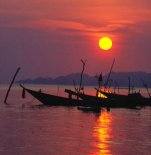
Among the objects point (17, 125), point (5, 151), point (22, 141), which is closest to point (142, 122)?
point (17, 125)

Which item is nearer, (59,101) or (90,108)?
(90,108)

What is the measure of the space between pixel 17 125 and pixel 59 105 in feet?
79.3

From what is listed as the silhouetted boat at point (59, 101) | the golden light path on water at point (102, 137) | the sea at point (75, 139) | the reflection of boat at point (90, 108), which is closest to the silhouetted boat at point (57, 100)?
the silhouetted boat at point (59, 101)

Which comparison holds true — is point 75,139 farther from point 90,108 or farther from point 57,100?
point 57,100

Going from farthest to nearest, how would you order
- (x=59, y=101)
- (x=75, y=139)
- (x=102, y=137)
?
(x=59, y=101) < (x=102, y=137) < (x=75, y=139)

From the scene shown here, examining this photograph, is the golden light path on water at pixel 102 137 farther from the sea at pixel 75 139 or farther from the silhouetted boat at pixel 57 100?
the silhouetted boat at pixel 57 100

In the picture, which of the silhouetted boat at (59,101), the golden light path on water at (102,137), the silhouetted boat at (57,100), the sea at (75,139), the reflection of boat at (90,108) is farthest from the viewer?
the silhouetted boat at (57,100)

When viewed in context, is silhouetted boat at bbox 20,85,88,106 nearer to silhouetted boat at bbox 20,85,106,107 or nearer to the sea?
silhouetted boat at bbox 20,85,106,107

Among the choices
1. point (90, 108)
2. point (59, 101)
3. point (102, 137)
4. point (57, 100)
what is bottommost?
point (90, 108)


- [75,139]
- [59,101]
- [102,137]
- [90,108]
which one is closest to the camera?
[75,139]

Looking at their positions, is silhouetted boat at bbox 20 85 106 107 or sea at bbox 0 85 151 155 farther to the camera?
silhouetted boat at bbox 20 85 106 107

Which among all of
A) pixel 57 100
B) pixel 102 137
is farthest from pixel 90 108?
pixel 102 137

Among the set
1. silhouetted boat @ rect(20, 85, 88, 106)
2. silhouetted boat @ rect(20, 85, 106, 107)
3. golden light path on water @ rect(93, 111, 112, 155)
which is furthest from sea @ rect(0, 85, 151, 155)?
silhouetted boat @ rect(20, 85, 88, 106)

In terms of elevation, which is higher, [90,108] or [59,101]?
[59,101]
